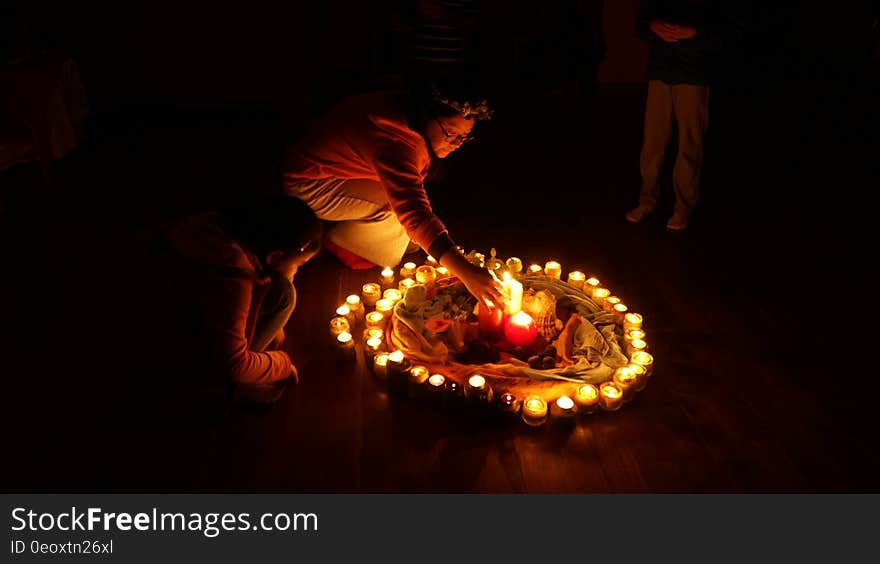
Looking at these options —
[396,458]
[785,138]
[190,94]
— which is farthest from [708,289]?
[190,94]

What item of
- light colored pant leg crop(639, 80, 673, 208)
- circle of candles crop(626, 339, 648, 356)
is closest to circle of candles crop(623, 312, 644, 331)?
circle of candles crop(626, 339, 648, 356)

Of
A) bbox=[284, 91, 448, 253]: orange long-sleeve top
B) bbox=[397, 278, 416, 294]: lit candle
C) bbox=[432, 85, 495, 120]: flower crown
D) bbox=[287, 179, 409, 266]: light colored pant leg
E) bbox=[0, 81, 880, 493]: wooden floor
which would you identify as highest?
bbox=[432, 85, 495, 120]: flower crown

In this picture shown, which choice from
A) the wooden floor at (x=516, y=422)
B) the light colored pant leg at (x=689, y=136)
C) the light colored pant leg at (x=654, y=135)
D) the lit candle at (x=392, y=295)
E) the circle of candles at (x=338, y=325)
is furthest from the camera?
the light colored pant leg at (x=654, y=135)

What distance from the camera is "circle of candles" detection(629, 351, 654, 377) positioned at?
2.18 meters

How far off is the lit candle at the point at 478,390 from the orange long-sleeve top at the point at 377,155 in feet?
1.53

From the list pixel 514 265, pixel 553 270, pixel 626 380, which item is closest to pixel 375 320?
pixel 514 265

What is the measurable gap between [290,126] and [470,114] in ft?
9.60

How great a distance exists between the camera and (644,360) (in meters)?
2.19

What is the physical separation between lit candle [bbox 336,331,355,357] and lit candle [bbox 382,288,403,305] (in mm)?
269

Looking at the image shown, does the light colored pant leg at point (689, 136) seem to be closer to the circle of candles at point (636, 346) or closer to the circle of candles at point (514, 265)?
the circle of candles at point (514, 265)

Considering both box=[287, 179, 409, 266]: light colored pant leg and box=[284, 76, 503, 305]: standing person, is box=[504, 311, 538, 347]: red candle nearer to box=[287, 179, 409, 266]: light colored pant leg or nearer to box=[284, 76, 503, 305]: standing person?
box=[284, 76, 503, 305]: standing person

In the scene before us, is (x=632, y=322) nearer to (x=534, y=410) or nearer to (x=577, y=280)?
(x=577, y=280)

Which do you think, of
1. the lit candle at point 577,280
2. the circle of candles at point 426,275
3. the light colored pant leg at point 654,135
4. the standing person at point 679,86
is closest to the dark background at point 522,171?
the standing person at point 679,86

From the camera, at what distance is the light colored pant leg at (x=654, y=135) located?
10.4 ft
